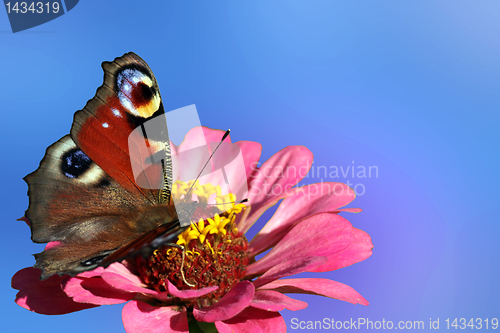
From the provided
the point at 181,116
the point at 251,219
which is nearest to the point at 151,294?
the point at 251,219

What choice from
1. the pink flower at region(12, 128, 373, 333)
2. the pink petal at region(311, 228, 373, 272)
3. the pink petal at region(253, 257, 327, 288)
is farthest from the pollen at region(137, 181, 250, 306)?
the pink petal at region(311, 228, 373, 272)

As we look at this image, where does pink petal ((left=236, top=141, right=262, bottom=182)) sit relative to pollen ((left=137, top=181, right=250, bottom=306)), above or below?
above

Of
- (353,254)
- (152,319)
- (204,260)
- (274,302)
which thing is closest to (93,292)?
(152,319)

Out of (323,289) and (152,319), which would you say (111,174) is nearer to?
(152,319)

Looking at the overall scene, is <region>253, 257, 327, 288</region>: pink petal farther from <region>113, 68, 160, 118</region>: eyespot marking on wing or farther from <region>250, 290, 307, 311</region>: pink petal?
<region>113, 68, 160, 118</region>: eyespot marking on wing

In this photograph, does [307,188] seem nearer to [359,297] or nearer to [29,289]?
[359,297]

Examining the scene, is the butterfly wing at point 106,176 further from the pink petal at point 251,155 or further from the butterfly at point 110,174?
the pink petal at point 251,155
